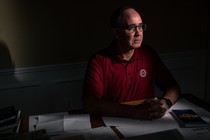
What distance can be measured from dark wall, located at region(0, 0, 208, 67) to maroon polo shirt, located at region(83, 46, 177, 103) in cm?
71

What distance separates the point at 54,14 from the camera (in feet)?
8.02

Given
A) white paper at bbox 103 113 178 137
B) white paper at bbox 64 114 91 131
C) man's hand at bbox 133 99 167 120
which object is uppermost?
man's hand at bbox 133 99 167 120

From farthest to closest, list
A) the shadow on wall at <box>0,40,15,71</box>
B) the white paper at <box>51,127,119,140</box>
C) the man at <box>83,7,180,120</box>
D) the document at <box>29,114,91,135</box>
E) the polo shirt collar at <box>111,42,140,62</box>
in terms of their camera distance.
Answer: the shadow on wall at <box>0,40,15,71</box>, the polo shirt collar at <box>111,42,140,62</box>, the man at <box>83,7,180,120</box>, the document at <box>29,114,91,135</box>, the white paper at <box>51,127,119,140</box>

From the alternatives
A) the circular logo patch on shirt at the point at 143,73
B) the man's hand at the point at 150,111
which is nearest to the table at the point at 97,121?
the man's hand at the point at 150,111

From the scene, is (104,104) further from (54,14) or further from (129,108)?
(54,14)

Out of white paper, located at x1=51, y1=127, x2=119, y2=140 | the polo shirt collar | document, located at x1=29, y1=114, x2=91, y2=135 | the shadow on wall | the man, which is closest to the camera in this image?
white paper, located at x1=51, y1=127, x2=119, y2=140

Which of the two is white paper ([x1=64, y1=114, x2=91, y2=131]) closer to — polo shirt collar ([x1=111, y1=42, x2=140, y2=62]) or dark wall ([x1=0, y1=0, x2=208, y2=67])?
polo shirt collar ([x1=111, y1=42, x2=140, y2=62])

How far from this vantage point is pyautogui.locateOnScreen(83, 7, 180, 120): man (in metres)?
1.75

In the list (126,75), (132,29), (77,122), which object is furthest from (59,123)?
(132,29)

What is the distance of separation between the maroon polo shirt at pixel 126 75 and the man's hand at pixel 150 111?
38 cm

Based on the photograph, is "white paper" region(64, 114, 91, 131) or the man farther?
the man

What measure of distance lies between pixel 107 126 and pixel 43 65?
4.34ft

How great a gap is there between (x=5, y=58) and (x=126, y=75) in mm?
1158

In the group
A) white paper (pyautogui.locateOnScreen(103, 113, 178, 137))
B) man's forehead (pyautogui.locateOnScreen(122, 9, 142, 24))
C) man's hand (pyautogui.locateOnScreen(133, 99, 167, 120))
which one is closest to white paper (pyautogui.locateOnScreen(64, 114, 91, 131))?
white paper (pyautogui.locateOnScreen(103, 113, 178, 137))
